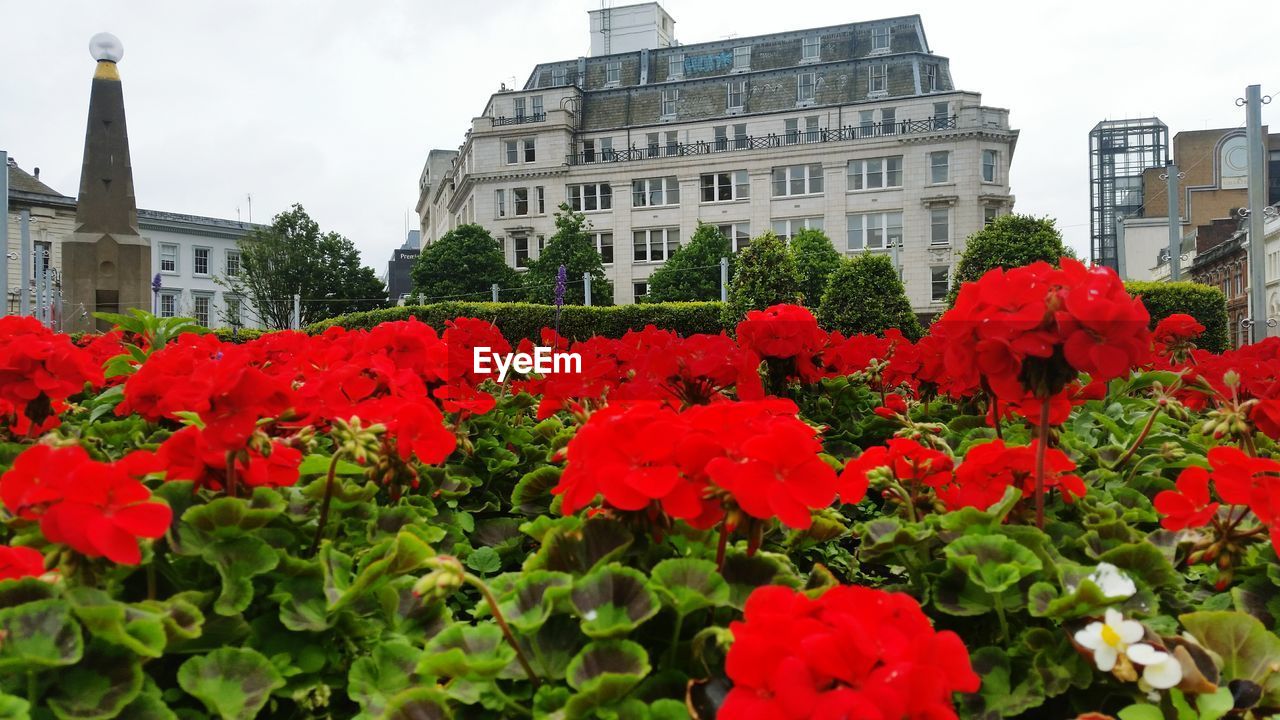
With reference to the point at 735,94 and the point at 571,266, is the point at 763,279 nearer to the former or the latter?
the point at 571,266

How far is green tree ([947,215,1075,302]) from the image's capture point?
14.9 metres

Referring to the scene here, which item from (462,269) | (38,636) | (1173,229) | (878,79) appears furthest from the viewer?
(878,79)

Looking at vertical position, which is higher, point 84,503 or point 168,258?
point 168,258

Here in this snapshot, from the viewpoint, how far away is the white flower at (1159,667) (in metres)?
1.07

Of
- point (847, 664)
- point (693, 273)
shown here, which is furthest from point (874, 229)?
point (847, 664)

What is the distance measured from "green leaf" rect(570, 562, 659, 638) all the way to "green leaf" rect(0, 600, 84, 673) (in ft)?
1.98

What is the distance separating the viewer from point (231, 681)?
3.79ft

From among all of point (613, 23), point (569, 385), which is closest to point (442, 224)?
point (613, 23)

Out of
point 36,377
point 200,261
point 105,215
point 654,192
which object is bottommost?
point 36,377

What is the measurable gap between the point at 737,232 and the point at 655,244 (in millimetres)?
4477

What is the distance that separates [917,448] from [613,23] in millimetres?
58286

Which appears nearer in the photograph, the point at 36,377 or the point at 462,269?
the point at 36,377

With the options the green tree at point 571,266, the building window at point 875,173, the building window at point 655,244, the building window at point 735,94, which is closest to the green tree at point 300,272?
the green tree at point 571,266

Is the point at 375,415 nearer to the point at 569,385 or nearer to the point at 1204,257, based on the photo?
the point at 569,385
